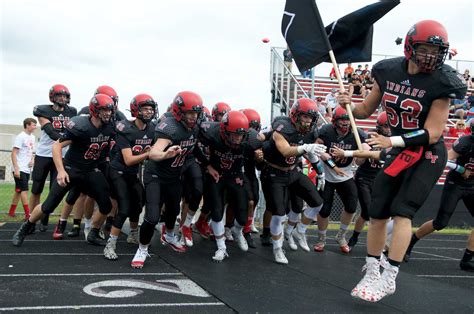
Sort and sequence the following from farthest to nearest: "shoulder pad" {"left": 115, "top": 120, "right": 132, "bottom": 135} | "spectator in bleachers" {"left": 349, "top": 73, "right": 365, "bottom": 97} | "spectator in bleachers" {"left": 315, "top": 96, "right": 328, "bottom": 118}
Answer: "spectator in bleachers" {"left": 349, "top": 73, "right": 365, "bottom": 97} < "spectator in bleachers" {"left": 315, "top": 96, "right": 328, "bottom": 118} < "shoulder pad" {"left": 115, "top": 120, "right": 132, "bottom": 135}

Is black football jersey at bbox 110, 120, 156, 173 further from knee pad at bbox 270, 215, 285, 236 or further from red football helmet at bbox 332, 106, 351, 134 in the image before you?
red football helmet at bbox 332, 106, 351, 134

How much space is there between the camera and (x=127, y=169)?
20.1ft

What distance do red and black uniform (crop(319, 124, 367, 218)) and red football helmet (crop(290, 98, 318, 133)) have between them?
1070 millimetres

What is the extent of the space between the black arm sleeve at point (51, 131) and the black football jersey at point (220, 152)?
2409mm

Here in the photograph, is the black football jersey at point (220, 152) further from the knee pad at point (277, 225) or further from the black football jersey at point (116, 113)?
the black football jersey at point (116, 113)

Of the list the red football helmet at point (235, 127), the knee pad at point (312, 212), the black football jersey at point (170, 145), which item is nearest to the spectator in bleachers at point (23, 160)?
the black football jersey at point (170, 145)

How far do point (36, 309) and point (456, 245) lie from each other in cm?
814

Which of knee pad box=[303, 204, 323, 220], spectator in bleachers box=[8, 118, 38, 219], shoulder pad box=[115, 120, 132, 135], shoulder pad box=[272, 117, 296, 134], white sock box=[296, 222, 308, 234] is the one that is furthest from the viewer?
spectator in bleachers box=[8, 118, 38, 219]

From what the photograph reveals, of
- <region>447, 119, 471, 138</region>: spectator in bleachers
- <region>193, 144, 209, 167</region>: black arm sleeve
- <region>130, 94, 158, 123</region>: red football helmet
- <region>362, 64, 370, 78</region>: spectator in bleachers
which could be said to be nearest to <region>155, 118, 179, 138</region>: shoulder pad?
<region>130, 94, 158, 123</region>: red football helmet

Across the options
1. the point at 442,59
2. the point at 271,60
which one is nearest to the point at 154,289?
the point at 442,59

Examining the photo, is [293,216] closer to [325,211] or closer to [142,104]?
[325,211]

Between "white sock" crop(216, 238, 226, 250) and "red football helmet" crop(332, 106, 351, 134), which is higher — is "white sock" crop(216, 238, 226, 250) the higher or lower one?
the lower one

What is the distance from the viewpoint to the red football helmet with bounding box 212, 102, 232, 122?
7742mm

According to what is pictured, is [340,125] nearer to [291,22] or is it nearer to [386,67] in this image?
[291,22]
